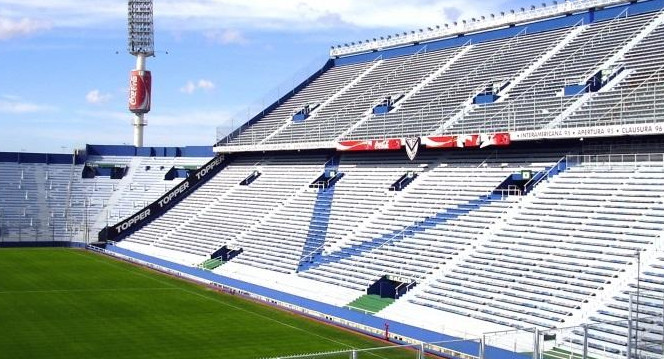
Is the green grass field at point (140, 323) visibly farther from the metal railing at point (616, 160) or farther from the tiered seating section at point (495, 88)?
the tiered seating section at point (495, 88)

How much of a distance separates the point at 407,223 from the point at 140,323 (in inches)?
463

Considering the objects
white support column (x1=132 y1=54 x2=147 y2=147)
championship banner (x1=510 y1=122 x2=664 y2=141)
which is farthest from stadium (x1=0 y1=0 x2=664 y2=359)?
white support column (x1=132 y1=54 x2=147 y2=147)

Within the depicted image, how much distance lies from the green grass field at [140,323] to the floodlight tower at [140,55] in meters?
25.9

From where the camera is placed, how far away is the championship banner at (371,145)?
3794 centimetres

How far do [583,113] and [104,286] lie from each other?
21.6 meters

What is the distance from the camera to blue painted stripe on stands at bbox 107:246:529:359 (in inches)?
901

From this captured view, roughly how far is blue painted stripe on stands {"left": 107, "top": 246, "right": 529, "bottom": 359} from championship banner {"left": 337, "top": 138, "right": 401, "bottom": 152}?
29.4 ft

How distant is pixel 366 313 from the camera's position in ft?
94.3

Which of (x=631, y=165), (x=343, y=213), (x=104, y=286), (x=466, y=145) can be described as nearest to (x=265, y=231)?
(x=343, y=213)

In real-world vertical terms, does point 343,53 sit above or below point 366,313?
above

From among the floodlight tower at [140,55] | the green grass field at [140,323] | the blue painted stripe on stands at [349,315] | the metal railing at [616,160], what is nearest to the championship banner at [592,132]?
the metal railing at [616,160]

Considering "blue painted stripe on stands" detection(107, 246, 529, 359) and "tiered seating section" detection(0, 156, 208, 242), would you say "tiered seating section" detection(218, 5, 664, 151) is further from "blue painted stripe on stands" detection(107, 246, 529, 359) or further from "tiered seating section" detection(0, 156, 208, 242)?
"blue painted stripe on stands" detection(107, 246, 529, 359)

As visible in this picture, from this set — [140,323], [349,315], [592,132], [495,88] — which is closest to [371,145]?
[495,88]

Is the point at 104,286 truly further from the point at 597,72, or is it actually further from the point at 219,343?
the point at 597,72
